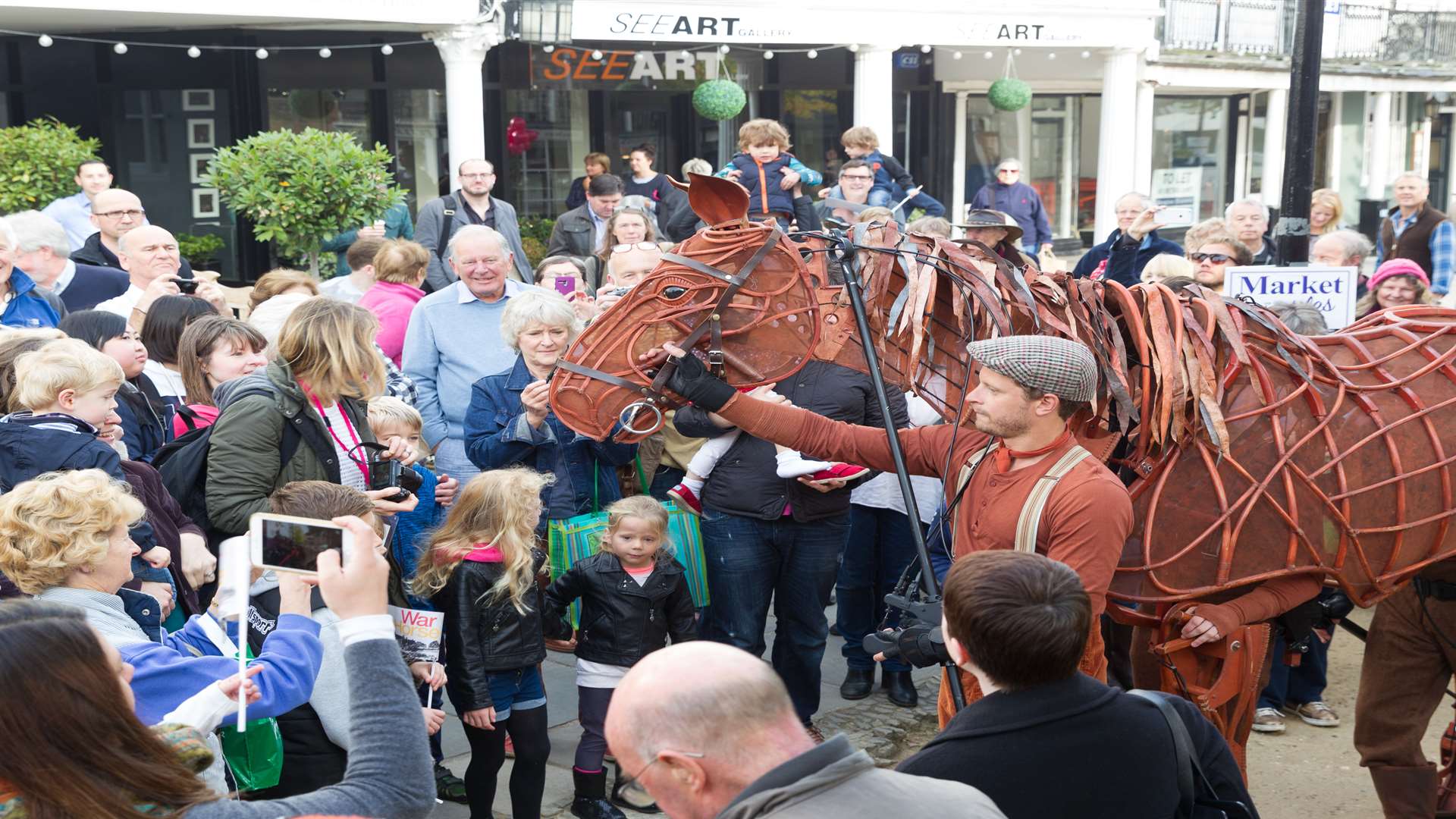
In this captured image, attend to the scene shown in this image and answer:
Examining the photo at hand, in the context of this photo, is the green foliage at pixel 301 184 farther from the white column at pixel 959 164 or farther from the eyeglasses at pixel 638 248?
the white column at pixel 959 164

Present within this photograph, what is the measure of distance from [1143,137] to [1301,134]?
1464 cm

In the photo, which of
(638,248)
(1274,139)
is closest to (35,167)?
(638,248)

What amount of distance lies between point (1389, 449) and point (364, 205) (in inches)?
310

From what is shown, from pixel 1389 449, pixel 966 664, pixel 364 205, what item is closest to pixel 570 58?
pixel 364 205

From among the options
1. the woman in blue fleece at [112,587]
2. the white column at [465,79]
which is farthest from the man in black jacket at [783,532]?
the white column at [465,79]

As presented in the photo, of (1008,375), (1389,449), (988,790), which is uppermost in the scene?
(1008,375)

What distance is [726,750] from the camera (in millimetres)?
1983

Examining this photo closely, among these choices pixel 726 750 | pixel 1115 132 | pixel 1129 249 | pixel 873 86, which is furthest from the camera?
pixel 1115 132

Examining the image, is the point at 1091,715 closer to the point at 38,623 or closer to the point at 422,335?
the point at 38,623

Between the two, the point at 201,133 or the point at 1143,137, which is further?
the point at 1143,137

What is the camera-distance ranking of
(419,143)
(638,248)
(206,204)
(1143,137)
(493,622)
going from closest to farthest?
(493,622), (638,248), (206,204), (419,143), (1143,137)

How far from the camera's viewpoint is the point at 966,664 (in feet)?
8.78

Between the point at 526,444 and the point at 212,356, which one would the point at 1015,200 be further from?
the point at 212,356

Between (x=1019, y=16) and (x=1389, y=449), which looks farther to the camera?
(x=1019, y=16)
